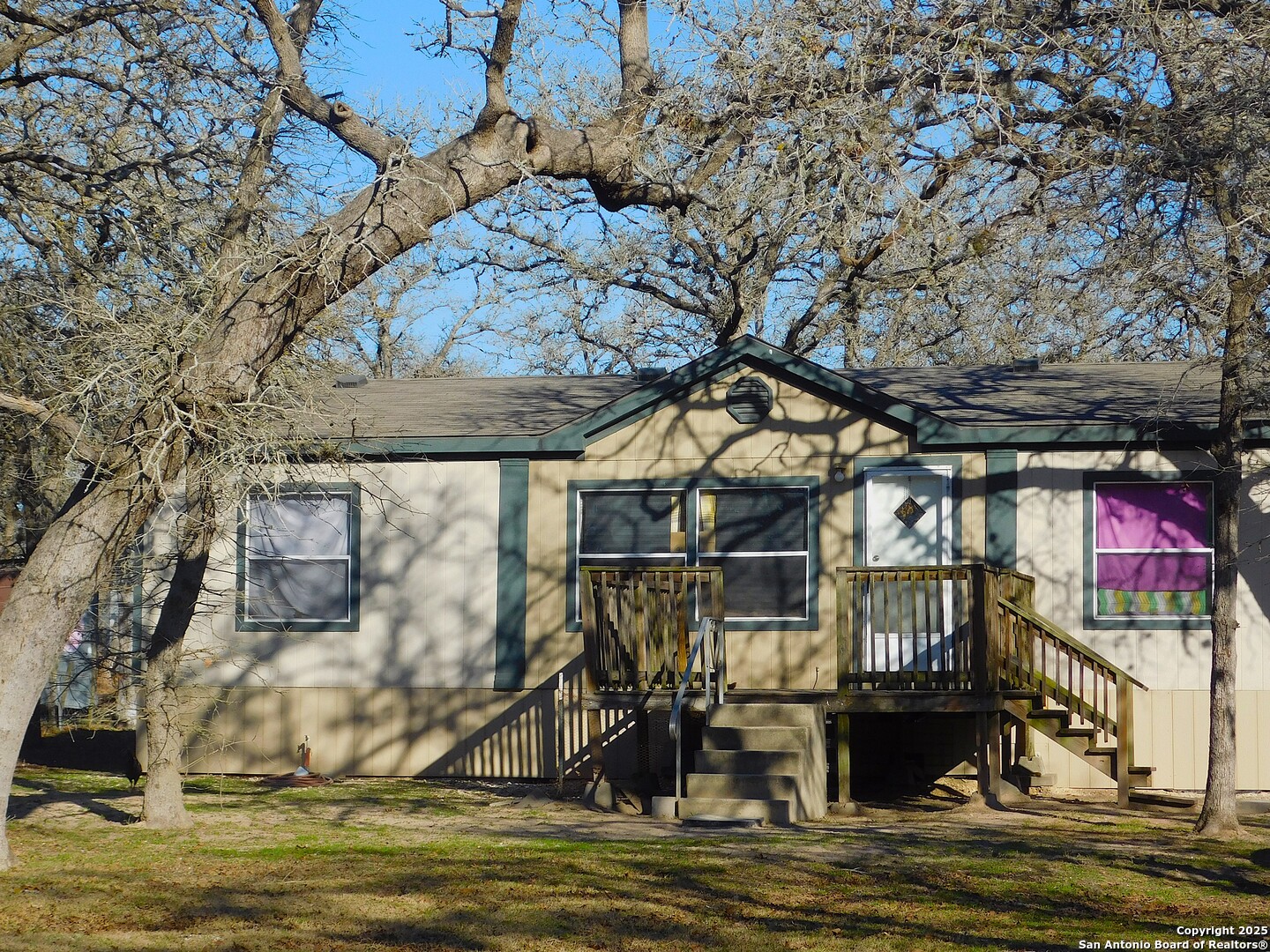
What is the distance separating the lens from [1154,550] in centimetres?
1338

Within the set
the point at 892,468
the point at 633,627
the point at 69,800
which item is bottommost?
the point at 69,800

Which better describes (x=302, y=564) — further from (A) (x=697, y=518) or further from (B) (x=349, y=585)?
(A) (x=697, y=518)

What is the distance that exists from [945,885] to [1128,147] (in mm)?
5764

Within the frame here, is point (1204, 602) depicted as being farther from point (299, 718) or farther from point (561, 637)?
point (299, 718)

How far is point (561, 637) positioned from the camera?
551 inches

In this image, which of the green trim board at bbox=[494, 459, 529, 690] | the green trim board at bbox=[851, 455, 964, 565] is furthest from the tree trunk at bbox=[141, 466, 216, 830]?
the green trim board at bbox=[851, 455, 964, 565]

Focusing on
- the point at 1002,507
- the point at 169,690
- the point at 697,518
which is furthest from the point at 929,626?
the point at 169,690

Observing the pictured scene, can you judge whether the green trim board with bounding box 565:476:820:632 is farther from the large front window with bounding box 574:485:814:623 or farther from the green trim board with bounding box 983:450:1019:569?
the green trim board with bounding box 983:450:1019:569

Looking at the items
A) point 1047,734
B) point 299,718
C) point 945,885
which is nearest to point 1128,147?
point 1047,734

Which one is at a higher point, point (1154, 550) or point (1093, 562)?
point (1154, 550)

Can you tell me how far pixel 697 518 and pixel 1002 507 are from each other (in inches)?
121

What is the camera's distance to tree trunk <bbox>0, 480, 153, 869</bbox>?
25.9ft

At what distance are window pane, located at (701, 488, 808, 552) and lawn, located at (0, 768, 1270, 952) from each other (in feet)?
11.4

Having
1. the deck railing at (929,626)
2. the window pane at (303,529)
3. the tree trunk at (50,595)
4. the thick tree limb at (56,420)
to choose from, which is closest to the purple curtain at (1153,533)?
the deck railing at (929,626)
